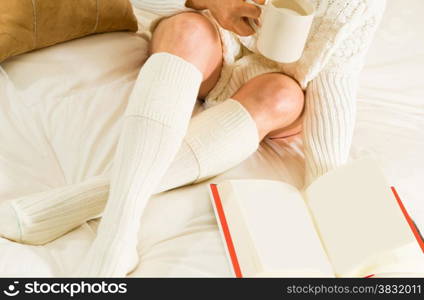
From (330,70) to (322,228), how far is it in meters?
0.30

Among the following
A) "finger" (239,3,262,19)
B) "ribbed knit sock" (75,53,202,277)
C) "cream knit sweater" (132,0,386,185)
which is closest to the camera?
"ribbed knit sock" (75,53,202,277)

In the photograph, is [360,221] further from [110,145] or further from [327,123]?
[110,145]

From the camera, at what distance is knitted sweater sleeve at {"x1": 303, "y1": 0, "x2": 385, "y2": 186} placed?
94cm

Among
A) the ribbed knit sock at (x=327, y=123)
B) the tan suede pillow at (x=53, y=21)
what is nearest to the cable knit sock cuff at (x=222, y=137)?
the ribbed knit sock at (x=327, y=123)

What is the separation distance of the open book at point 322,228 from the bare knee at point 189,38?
0.69 ft

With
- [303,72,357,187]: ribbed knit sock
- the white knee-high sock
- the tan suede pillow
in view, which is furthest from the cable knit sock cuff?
the tan suede pillow

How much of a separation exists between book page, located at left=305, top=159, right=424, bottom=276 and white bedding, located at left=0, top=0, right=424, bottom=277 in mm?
128

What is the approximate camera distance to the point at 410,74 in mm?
1288

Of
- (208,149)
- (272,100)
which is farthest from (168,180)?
(272,100)

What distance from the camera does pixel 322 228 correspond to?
2.71ft

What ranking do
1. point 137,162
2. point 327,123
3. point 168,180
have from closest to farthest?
point 137,162, point 168,180, point 327,123

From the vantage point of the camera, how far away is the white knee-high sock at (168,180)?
75 cm

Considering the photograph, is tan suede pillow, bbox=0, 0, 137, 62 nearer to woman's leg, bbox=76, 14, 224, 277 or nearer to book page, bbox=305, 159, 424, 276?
woman's leg, bbox=76, 14, 224, 277

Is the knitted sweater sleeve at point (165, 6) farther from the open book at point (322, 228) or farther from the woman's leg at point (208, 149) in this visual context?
the open book at point (322, 228)
